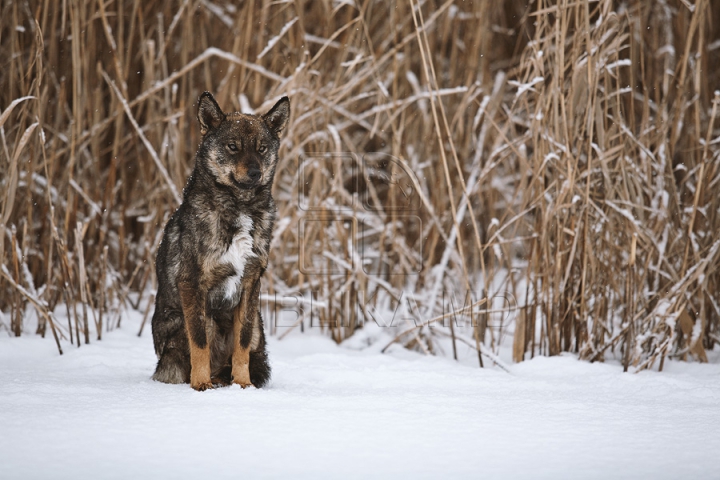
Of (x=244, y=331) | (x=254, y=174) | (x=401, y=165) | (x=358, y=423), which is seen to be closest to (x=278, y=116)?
(x=254, y=174)

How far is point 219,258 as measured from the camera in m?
2.82

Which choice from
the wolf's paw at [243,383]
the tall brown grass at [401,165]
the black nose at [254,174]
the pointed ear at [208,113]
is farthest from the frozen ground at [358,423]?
the pointed ear at [208,113]

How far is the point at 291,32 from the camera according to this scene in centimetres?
451

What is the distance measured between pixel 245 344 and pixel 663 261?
211cm

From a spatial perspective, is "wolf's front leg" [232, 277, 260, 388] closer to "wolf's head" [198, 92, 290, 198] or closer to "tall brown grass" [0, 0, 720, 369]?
"wolf's head" [198, 92, 290, 198]

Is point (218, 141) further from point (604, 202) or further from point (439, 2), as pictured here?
point (439, 2)

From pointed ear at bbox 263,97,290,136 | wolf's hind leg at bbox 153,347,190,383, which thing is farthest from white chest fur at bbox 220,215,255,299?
pointed ear at bbox 263,97,290,136

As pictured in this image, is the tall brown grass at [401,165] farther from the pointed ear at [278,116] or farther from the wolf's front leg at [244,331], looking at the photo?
the wolf's front leg at [244,331]

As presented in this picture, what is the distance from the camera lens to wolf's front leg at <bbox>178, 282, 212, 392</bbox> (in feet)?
9.14

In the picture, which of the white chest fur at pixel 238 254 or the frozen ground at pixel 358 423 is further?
the white chest fur at pixel 238 254

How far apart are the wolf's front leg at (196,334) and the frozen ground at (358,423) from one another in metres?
0.11

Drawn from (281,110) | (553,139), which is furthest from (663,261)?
(281,110)

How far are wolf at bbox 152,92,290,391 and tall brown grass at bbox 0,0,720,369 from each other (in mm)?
740

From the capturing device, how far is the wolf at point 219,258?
2.82m
